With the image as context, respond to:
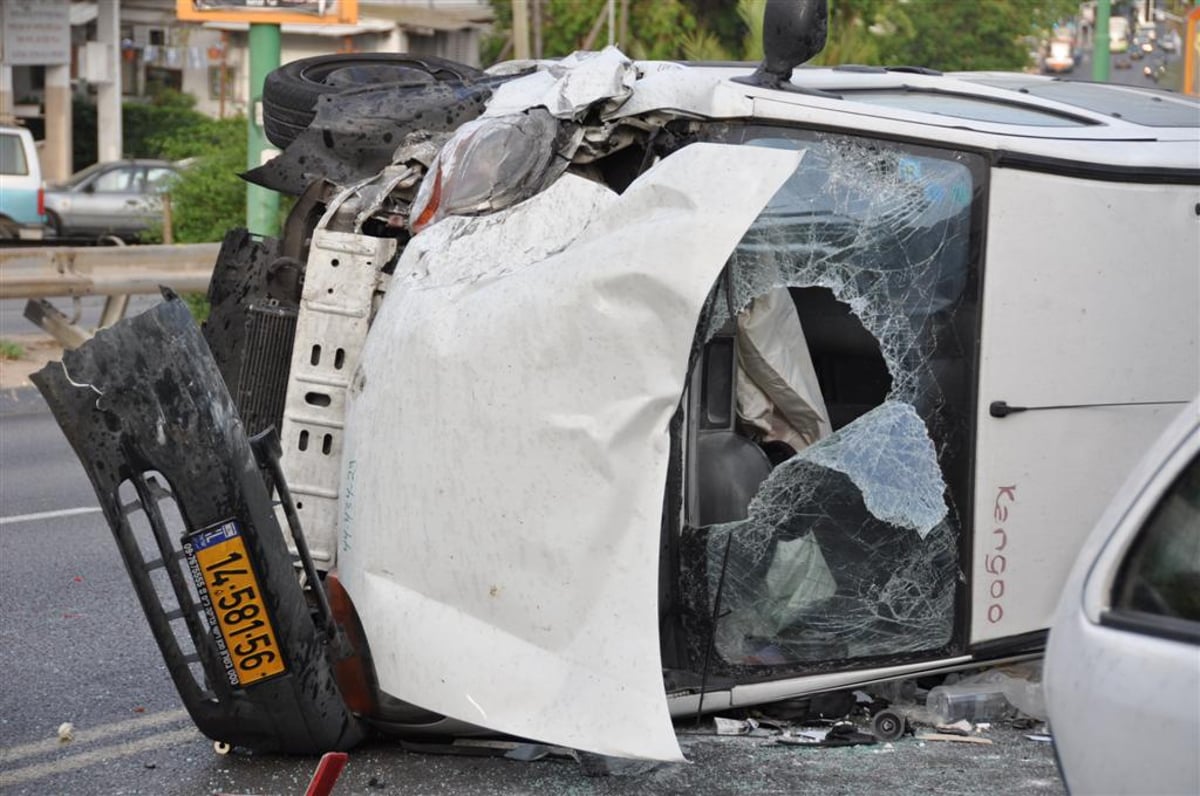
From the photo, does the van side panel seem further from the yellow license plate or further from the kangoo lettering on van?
the yellow license plate

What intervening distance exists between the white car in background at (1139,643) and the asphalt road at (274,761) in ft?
5.45

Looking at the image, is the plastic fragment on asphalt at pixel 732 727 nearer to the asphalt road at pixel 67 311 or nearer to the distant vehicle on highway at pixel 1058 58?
the asphalt road at pixel 67 311

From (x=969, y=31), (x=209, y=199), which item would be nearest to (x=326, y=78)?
(x=209, y=199)

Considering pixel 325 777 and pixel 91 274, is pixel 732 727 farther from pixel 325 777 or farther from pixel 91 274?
pixel 91 274

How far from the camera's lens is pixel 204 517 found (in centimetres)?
434

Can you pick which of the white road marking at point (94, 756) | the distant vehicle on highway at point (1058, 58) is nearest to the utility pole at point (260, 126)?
the white road marking at point (94, 756)

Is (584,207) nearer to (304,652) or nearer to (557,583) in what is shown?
(557,583)

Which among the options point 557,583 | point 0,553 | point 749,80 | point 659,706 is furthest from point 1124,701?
point 0,553

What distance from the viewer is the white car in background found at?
2.68 m

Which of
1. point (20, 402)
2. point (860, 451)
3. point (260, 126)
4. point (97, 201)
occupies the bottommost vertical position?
point (97, 201)

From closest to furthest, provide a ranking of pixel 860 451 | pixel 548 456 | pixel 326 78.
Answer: pixel 548 456
pixel 860 451
pixel 326 78

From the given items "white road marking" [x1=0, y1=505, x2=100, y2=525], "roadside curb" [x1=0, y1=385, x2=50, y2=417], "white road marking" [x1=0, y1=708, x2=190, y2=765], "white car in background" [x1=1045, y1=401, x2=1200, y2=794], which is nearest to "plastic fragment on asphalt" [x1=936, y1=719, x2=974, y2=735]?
"white car in background" [x1=1045, y1=401, x2=1200, y2=794]

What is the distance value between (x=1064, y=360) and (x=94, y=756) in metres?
2.92

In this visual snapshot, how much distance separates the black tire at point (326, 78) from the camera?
593cm
